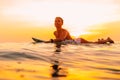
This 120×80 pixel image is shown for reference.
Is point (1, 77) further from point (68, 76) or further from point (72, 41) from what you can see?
point (72, 41)

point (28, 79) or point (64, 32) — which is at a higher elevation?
point (64, 32)

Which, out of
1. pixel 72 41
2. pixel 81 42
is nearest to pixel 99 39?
pixel 81 42

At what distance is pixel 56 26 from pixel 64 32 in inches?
33.4

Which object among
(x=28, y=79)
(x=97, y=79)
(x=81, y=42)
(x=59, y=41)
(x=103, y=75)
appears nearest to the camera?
(x=28, y=79)

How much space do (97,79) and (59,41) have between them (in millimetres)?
13137

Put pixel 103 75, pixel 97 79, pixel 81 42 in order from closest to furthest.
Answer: pixel 97 79
pixel 103 75
pixel 81 42

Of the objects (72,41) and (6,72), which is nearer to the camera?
(6,72)

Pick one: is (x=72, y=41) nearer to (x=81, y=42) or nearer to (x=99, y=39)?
(x=81, y=42)

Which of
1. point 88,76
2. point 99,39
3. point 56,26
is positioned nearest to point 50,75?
point 88,76

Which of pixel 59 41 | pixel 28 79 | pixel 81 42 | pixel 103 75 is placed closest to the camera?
pixel 28 79

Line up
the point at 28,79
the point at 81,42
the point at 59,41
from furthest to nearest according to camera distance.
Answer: the point at 81,42 < the point at 59,41 < the point at 28,79

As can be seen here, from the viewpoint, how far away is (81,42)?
64.2ft

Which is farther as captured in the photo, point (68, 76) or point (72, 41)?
point (72, 41)

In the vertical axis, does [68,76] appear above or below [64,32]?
below
